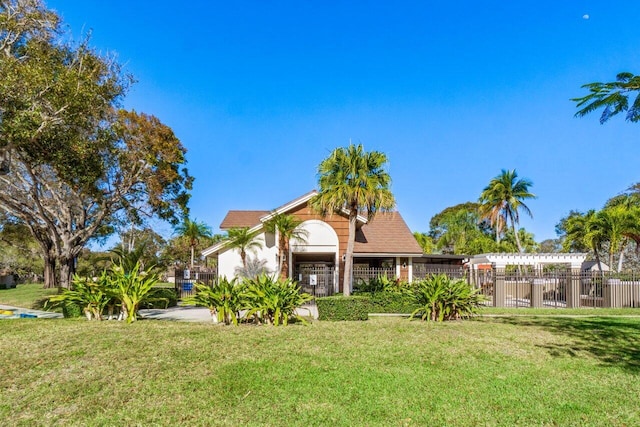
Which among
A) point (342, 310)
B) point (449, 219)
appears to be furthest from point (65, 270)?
point (449, 219)

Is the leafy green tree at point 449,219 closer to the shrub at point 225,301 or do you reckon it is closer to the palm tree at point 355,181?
the palm tree at point 355,181

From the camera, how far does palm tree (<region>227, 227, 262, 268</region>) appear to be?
21172 millimetres

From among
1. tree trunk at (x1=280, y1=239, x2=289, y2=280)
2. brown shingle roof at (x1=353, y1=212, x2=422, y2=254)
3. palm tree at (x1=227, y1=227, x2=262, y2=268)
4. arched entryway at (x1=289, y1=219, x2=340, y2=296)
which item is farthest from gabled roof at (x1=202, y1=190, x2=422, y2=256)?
tree trunk at (x1=280, y1=239, x2=289, y2=280)

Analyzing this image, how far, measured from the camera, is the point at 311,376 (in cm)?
653

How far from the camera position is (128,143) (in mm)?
22547

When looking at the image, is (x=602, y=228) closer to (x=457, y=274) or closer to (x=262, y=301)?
(x=457, y=274)

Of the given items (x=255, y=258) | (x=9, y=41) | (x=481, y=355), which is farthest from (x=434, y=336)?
(x=9, y=41)

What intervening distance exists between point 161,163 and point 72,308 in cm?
1271

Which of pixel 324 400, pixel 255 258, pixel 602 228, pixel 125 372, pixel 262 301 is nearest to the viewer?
pixel 324 400

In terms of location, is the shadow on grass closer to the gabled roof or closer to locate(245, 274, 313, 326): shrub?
locate(245, 274, 313, 326): shrub

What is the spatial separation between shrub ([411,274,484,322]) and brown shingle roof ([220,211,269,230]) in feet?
55.4

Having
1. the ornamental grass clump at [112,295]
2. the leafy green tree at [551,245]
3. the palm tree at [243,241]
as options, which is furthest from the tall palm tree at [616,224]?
the leafy green tree at [551,245]

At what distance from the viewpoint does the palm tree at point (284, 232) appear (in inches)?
835

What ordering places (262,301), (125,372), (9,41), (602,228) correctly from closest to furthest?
(125,372), (262,301), (9,41), (602,228)
